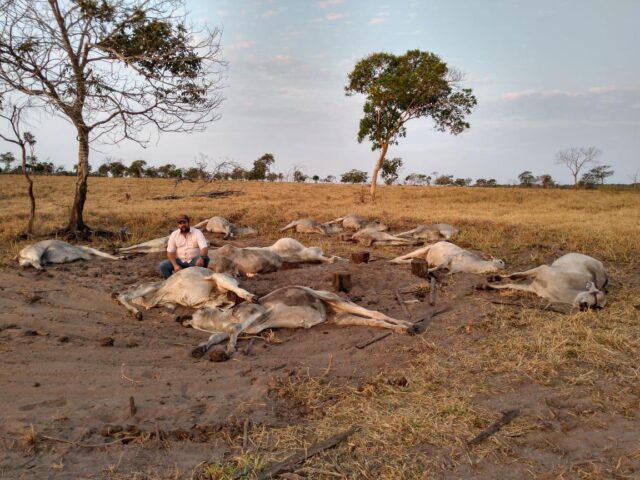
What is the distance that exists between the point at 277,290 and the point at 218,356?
1214mm

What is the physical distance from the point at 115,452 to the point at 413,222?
10692 mm

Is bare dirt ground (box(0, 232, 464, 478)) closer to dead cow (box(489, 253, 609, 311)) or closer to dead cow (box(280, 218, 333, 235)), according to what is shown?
dead cow (box(489, 253, 609, 311))

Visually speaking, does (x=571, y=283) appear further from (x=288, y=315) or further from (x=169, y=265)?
(x=169, y=265)

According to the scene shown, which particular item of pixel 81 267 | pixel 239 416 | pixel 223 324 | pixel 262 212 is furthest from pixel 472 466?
pixel 262 212

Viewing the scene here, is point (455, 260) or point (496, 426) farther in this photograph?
point (455, 260)

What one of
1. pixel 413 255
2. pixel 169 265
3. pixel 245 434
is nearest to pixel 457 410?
pixel 245 434

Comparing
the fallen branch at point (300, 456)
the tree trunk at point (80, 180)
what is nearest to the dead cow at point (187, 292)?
the fallen branch at point (300, 456)

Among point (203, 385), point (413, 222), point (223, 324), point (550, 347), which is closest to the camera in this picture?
point (203, 385)

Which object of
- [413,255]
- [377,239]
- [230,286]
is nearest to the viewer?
[230,286]

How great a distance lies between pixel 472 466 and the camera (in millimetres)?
2600

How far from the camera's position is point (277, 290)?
203 inches

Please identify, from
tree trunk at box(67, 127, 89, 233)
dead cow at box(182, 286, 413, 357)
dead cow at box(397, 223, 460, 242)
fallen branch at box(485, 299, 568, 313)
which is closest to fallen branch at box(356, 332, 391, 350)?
dead cow at box(182, 286, 413, 357)

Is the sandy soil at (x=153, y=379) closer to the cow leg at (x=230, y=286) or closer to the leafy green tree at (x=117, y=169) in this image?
the cow leg at (x=230, y=286)

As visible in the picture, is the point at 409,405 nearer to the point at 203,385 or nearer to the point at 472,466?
the point at 472,466
